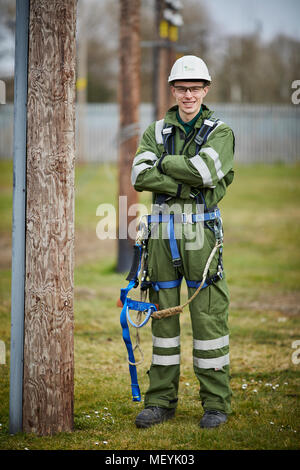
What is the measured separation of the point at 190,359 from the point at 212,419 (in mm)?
1743

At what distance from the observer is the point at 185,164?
392cm

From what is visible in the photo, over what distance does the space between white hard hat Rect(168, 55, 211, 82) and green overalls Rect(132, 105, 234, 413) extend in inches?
9.1

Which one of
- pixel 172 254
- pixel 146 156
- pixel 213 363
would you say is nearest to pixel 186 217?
pixel 172 254

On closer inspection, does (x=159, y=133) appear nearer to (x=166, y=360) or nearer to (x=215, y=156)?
(x=215, y=156)

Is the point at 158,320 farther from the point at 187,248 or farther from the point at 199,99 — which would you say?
the point at 199,99

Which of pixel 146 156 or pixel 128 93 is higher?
pixel 128 93

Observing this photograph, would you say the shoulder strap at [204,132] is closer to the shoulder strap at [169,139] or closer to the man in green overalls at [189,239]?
the man in green overalls at [189,239]

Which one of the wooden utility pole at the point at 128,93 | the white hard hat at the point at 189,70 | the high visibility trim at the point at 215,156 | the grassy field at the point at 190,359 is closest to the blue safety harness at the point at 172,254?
the high visibility trim at the point at 215,156

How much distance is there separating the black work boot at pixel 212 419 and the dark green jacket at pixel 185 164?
1369 millimetres

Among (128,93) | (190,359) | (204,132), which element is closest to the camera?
(204,132)

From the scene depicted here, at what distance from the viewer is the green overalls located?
4016mm

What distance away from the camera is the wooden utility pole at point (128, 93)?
29.1 ft

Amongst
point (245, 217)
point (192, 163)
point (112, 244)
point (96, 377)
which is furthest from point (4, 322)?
point (245, 217)

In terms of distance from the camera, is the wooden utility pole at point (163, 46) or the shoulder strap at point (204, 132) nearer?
the shoulder strap at point (204, 132)
